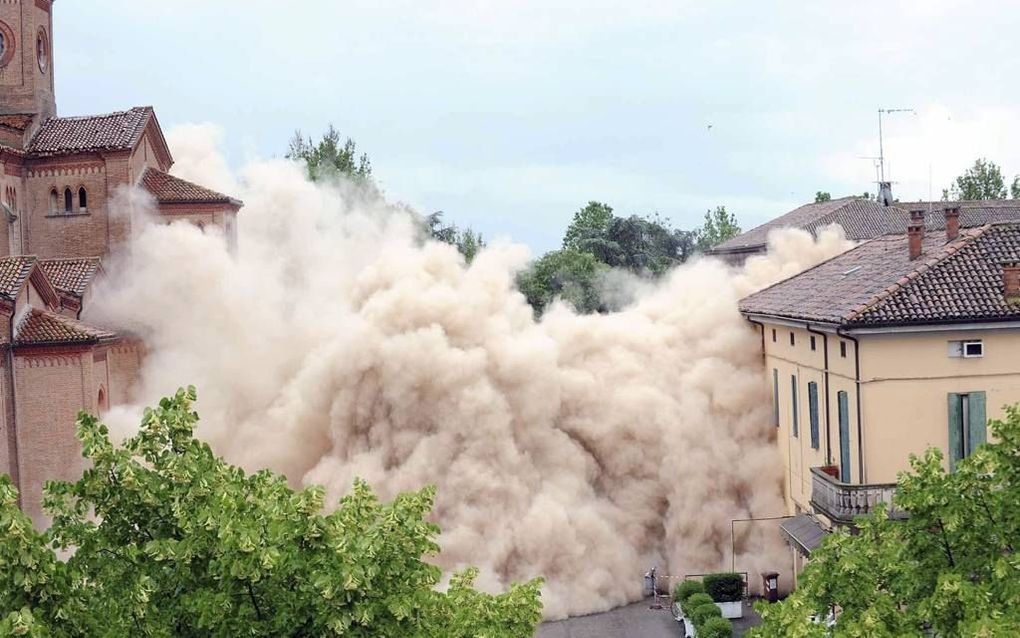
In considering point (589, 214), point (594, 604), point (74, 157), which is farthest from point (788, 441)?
point (589, 214)

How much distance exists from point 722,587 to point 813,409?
489 centimetres

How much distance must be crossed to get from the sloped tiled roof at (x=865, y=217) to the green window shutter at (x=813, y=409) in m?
38.9

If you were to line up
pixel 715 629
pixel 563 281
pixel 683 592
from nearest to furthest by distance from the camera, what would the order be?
pixel 715 629 < pixel 683 592 < pixel 563 281

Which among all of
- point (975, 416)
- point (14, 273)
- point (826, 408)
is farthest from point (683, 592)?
point (14, 273)

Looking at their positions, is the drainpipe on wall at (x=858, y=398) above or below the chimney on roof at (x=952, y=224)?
below

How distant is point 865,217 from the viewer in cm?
7212

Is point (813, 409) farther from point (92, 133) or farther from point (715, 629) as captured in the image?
point (92, 133)

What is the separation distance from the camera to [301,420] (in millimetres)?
36156

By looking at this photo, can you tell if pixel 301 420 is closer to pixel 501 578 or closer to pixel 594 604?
pixel 501 578

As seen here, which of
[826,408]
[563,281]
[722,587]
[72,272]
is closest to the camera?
[826,408]

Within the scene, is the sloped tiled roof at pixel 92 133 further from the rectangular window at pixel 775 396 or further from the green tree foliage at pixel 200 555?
the green tree foliage at pixel 200 555

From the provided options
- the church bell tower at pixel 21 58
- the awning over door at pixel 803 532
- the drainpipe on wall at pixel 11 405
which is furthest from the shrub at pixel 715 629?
the church bell tower at pixel 21 58

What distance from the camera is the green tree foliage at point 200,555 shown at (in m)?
11.5

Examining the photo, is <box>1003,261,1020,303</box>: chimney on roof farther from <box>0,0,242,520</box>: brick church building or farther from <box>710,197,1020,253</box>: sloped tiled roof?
<box>710,197,1020,253</box>: sloped tiled roof
